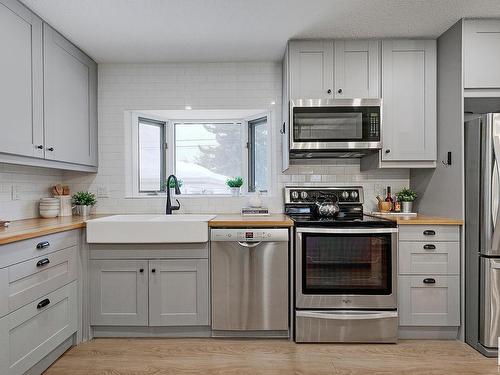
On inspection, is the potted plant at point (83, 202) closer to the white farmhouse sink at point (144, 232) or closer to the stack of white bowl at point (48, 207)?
the stack of white bowl at point (48, 207)

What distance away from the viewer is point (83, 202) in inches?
120

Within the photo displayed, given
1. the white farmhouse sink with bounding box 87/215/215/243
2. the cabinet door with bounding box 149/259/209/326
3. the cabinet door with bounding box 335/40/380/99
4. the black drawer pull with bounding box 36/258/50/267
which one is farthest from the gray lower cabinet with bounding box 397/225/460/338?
the black drawer pull with bounding box 36/258/50/267

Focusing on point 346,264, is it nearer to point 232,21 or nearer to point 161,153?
point 232,21

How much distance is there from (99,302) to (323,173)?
2216 mm

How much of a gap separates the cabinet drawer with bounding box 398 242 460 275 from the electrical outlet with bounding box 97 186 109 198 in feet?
8.83

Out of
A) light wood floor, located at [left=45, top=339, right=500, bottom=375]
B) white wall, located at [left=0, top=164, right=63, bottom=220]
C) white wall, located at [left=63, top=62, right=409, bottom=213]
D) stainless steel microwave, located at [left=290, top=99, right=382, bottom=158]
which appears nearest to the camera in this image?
light wood floor, located at [left=45, top=339, right=500, bottom=375]

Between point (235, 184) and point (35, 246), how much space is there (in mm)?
1792

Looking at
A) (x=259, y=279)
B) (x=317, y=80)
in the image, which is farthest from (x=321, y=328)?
(x=317, y=80)

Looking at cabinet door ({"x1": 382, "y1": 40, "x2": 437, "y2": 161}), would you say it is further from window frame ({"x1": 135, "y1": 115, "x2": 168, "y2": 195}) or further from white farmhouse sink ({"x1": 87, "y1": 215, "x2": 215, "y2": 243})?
window frame ({"x1": 135, "y1": 115, "x2": 168, "y2": 195})

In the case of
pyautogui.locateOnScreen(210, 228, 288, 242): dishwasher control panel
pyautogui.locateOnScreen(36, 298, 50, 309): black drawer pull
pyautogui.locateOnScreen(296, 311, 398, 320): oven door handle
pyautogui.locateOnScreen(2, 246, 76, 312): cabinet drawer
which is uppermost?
pyautogui.locateOnScreen(210, 228, 288, 242): dishwasher control panel

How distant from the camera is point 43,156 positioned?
2424 millimetres

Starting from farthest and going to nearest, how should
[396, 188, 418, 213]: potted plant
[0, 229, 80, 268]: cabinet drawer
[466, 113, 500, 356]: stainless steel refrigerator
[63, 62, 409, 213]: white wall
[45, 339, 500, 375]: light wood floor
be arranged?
1. [63, 62, 409, 213]: white wall
2. [396, 188, 418, 213]: potted plant
3. [466, 113, 500, 356]: stainless steel refrigerator
4. [45, 339, 500, 375]: light wood floor
5. [0, 229, 80, 268]: cabinet drawer

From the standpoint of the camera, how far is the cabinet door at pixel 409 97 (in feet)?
9.14

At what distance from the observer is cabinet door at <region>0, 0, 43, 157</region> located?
2.06 meters
